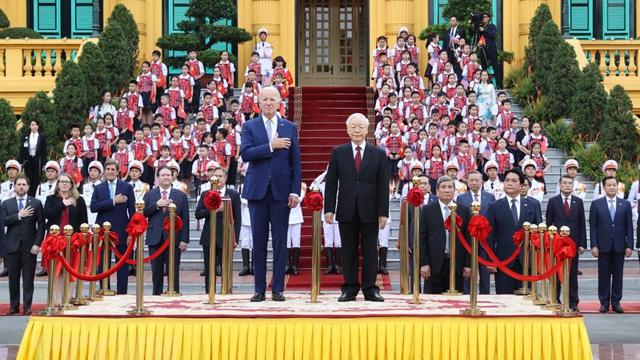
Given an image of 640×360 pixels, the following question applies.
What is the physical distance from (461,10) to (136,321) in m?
22.0

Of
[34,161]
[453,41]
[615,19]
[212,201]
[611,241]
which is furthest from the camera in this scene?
[615,19]

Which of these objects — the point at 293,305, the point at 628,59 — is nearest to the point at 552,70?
the point at 628,59

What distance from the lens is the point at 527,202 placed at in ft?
53.6

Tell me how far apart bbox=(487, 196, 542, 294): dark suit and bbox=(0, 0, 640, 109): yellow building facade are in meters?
19.1

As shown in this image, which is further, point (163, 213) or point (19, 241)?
point (19, 241)

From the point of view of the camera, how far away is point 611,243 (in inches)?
719

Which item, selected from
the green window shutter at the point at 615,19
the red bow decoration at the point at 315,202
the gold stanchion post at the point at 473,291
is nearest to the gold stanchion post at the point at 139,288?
the red bow decoration at the point at 315,202

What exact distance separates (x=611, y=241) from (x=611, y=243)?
3cm

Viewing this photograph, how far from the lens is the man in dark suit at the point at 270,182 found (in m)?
13.5

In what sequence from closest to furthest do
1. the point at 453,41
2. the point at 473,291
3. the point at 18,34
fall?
the point at 473,291, the point at 453,41, the point at 18,34

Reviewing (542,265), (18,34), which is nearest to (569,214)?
(542,265)

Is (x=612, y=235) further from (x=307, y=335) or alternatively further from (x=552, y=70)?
(x=552, y=70)

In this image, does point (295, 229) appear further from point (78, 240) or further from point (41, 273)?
point (78, 240)

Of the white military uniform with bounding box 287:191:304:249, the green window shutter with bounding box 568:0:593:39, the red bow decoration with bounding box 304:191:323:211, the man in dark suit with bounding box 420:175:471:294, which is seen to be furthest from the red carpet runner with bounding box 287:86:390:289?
the red bow decoration with bounding box 304:191:323:211
